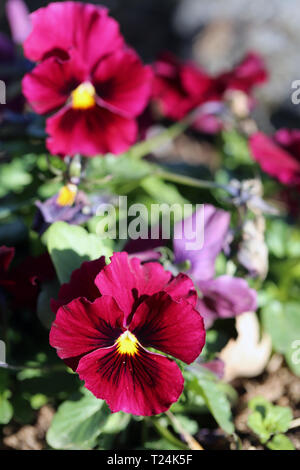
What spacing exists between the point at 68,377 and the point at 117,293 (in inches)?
13.0

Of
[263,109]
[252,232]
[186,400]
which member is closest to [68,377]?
[186,400]

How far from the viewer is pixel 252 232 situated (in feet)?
3.38

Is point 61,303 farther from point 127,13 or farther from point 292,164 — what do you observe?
point 127,13

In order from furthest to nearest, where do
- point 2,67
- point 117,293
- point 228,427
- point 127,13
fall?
point 127,13, point 2,67, point 228,427, point 117,293

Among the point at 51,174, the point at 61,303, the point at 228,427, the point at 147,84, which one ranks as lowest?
the point at 228,427

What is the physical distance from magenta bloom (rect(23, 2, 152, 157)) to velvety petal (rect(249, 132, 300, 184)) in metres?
0.34

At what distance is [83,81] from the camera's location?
993 millimetres

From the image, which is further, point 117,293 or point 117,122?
point 117,122

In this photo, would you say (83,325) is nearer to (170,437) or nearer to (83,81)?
(170,437)

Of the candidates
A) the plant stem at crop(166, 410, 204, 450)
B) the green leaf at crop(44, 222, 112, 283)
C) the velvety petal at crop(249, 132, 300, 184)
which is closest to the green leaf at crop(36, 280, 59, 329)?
the green leaf at crop(44, 222, 112, 283)

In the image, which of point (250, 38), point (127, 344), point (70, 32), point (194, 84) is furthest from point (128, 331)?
point (250, 38)

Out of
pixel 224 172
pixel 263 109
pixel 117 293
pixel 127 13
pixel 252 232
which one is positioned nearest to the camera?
pixel 117 293

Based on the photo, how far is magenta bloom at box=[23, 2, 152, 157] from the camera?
95 cm

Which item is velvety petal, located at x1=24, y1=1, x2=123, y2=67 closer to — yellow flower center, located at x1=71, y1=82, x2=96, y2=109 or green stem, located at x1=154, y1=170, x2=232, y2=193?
yellow flower center, located at x1=71, y1=82, x2=96, y2=109
